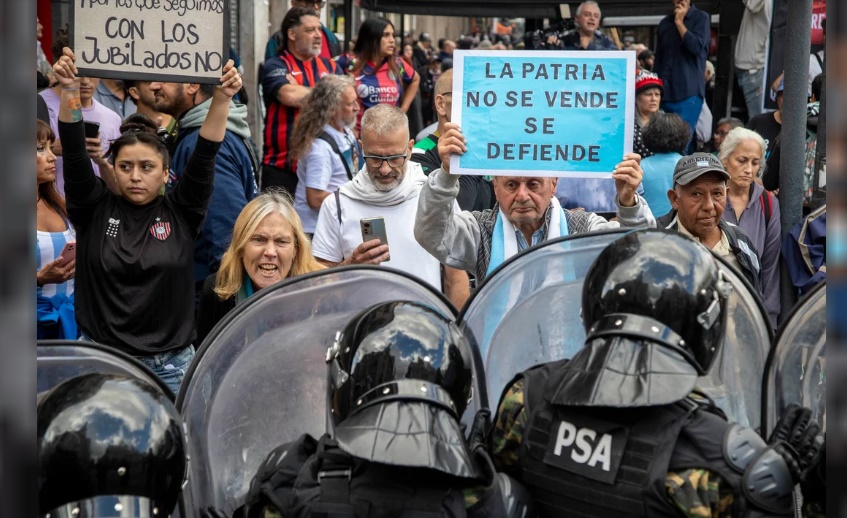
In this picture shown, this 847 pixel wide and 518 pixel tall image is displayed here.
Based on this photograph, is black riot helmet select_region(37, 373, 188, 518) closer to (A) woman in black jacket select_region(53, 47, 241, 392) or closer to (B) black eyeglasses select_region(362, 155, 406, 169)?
(A) woman in black jacket select_region(53, 47, 241, 392)

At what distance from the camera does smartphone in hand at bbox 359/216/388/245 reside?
471cm

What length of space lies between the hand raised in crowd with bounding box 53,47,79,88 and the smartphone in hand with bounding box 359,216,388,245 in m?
1.33

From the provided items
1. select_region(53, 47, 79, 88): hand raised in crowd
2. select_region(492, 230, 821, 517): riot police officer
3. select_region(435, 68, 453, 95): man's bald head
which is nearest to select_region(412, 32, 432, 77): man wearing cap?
select_region(435, 68, 453, 95): man's bald head

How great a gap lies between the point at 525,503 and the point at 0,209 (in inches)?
64.0

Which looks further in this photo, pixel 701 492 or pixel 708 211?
pixel 708 211

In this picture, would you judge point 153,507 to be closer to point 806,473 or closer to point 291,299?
point 291,299

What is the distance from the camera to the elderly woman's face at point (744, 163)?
639 cm

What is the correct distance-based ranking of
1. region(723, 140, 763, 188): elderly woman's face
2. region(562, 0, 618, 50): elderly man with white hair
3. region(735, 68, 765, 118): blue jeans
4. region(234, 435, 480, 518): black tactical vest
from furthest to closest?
region(735, 68, 765, 118): blue jeans < region(562, 0, 618, 50): elderly man with white hair < region(723, 140, 763, 188): elderly woman's face < region(234, 435, 480, 518): black tactical vest

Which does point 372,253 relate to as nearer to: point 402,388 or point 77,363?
point 77,363

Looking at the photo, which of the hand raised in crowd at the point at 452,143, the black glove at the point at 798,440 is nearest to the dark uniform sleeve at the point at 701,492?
the black glove at the point at 798,440

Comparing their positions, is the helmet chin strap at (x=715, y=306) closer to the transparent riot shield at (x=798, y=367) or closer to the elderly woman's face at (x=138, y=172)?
the transparent riot shield at (x=798, y=367)

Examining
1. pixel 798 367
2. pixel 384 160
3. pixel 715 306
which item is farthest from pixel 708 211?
pixel 715 306

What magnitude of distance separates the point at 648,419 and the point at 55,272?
3421 mm

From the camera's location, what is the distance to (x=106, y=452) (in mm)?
Result: 2361
